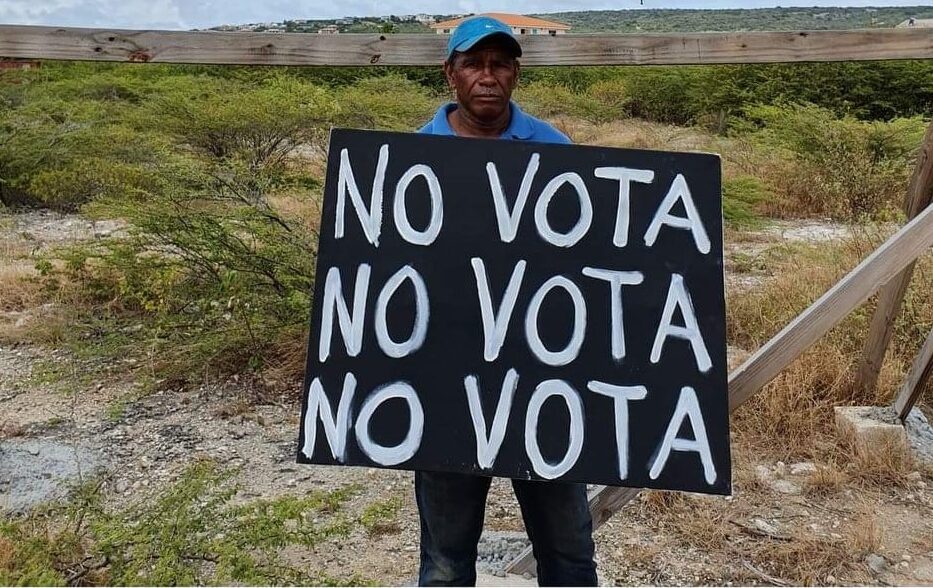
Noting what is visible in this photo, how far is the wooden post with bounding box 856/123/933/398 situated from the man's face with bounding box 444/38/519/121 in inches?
63.1

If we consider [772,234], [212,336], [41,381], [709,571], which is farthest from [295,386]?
[772,234]

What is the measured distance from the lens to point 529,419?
1.35m

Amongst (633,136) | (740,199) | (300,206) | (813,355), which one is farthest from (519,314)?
(633,136)

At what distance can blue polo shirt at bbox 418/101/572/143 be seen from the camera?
1532mm

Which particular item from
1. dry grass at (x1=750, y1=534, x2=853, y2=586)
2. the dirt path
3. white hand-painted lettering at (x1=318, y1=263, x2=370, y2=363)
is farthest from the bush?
white hand-painted lettering at (x1=318, y1=263, x2=370, y2=363)

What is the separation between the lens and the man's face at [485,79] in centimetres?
150

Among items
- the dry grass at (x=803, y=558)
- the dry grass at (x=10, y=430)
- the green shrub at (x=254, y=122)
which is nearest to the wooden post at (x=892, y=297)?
the dry grass at (x=803, y=558)

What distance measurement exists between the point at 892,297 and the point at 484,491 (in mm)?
2066

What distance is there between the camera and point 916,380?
9.32 ft

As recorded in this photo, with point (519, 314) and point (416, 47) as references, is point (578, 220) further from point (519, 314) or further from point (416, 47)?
point (416, 47)

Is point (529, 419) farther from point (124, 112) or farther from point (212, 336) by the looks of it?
point (124, 112)

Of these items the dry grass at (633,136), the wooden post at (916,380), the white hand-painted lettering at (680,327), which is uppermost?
the dry grass at (633,136)

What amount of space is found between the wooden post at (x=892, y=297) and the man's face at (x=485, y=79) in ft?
5.26

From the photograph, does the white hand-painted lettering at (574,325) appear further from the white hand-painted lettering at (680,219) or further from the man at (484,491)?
the man at (484,491)
